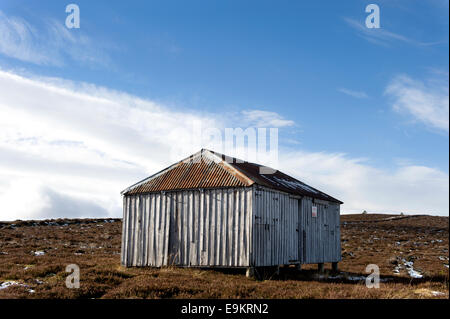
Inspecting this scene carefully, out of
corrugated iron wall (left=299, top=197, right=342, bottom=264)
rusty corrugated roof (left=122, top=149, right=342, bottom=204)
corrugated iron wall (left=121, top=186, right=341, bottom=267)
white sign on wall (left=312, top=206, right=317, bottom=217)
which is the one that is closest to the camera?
corrugated iron wall (left=121, top=186, right=341, bottom=267)

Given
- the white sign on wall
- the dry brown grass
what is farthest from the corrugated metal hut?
the dry brown grass

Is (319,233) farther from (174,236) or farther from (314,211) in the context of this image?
(174,236)

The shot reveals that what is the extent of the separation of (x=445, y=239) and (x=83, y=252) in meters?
37.0

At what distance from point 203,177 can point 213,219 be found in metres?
1.98

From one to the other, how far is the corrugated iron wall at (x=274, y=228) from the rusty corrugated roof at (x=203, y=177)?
0.51 meters

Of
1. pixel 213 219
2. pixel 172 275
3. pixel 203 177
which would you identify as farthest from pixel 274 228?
pixel 172 275

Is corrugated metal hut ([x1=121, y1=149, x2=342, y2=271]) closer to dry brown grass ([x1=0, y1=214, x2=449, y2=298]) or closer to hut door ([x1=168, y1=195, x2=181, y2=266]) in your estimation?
hut door ([x1=168, y1=195, x2=181, y2=266])

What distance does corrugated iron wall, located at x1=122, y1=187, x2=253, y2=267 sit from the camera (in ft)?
56.6

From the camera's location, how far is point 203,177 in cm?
1880

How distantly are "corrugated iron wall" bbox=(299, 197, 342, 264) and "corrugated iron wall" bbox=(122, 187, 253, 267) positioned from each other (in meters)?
4.80
